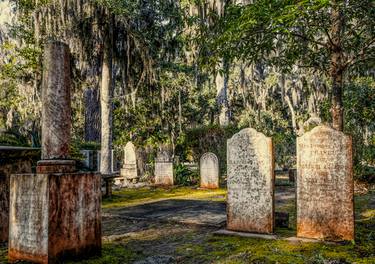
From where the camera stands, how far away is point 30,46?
42.2ft

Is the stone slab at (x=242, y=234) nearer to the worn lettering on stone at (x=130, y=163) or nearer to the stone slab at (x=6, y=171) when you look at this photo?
the stone slab at (x=6, y=171)

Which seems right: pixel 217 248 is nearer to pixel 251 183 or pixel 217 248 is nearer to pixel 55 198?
pixel 251 183

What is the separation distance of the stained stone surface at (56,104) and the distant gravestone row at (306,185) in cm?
263

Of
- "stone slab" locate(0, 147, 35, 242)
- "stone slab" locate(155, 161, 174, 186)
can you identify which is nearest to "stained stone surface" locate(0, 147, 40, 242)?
"stone slab" locate(0, 147, 35, 242)

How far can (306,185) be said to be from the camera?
4.83 m

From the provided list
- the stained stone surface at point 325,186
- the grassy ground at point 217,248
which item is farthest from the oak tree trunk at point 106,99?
the stained stone surface at point 325,186

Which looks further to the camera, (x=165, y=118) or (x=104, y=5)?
(x=165, y=118)

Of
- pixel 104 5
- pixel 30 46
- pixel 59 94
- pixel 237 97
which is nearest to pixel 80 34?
pixel 104 5

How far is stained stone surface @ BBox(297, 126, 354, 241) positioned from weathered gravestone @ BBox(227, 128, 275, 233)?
1.45 ft

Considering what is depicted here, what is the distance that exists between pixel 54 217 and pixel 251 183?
9.38 feet

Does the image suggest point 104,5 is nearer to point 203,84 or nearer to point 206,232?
point 206,232

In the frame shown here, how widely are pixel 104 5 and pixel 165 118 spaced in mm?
7522

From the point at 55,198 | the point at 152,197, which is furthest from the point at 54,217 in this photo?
the point at 152,197

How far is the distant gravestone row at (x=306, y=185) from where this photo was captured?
182 inches
